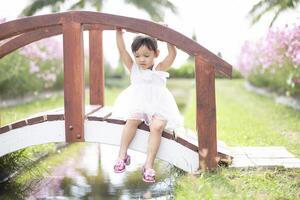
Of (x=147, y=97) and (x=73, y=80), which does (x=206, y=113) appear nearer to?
(x=147, y=97)

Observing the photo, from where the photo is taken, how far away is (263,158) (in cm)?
544

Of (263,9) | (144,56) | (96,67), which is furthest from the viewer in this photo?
(263,9)

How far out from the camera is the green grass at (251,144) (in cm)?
423

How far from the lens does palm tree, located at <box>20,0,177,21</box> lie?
2103 centimetres

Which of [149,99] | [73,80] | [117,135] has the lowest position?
[117,135]

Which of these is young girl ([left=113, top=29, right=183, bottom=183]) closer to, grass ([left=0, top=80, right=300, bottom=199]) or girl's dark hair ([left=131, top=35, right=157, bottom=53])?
girl's dark hair ([left=131, top=35, right=157, bottom=53])

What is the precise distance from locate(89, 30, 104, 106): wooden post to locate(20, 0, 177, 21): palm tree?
14.8 metres

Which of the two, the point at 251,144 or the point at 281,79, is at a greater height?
the point at 281,79

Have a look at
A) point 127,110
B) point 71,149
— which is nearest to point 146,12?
point 71,149

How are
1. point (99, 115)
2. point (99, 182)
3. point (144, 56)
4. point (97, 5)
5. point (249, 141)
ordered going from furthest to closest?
1. point (97, 5)
2. point (249, 141)
3. point (99, 182)
4. point (99, 115)
5. point (144, 56)

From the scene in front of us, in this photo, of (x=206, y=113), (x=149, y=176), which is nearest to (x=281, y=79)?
(x=206, y=113)

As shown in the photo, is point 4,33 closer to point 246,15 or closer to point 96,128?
point 96,128

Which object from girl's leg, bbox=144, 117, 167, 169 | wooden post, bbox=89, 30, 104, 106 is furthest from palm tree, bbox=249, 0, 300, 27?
girl's leg, bbox=144, 117, 167, 169

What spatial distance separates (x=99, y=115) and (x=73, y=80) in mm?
476
